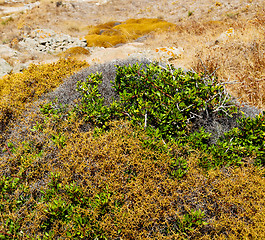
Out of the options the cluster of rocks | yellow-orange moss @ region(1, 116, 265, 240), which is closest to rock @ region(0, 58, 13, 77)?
the cluster of rocks

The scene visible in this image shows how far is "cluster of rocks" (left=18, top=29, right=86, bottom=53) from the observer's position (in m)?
12.7

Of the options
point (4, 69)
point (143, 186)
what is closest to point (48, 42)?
point (4, 69)

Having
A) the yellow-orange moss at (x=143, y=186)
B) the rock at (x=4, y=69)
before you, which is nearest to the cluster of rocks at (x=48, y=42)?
the rock at (x=4, y=69)

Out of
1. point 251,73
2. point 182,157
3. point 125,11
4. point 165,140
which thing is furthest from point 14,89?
point 125,11

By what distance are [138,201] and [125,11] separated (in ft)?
112

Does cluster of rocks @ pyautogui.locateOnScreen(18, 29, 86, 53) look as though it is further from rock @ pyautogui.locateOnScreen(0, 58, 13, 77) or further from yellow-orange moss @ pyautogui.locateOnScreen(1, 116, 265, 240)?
yellow-orange moss @ pyautogui.locateOnScreen(1, 116, 265, 240)

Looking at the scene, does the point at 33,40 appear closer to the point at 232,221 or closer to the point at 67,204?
the point at 67,204

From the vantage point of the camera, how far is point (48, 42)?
512 inches

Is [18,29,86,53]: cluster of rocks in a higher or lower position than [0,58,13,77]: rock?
higher

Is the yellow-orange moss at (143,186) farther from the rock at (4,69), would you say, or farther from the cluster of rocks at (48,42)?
the cluster of rocks at (48,42)

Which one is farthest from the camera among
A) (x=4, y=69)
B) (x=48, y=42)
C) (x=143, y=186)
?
(x=48, y=42)

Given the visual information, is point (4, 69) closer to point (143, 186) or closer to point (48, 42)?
Result: point (48, 42)

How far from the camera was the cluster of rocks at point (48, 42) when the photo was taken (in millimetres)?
12743

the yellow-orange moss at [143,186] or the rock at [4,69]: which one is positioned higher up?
the rock at [4,69]
